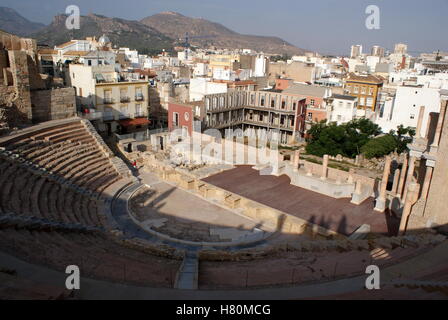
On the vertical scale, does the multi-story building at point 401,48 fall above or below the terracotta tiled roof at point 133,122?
above

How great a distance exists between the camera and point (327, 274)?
12.8m

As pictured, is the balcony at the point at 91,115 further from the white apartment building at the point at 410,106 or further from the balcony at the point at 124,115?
the white apartment building at the point at 410,106

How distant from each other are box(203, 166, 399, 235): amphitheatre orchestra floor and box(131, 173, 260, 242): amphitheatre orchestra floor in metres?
2.60

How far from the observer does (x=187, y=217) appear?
915 inches

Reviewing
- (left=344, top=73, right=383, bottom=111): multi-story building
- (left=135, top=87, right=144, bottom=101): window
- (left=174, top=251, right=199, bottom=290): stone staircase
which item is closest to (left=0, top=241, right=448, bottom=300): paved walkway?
(left=174, top=251, right=199, bottom=290): stone staircase

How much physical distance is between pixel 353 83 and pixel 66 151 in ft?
157

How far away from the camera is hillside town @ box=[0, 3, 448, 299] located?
1306 cm

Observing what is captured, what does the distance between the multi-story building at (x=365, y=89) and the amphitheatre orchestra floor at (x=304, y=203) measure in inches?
1397

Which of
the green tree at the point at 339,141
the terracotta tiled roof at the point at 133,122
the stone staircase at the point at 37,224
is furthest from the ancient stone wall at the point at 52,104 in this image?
the green tree at the point at 339,141

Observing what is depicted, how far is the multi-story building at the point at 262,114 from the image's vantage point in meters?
47.2

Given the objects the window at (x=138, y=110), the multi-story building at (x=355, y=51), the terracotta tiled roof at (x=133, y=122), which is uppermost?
the multi-story building at (x=355, y=51)

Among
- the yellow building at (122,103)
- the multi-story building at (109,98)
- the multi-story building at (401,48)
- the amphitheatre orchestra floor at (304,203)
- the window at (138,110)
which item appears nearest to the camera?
the amphitheatre orchestra floor at (304,203)

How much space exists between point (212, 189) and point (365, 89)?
4219 cm

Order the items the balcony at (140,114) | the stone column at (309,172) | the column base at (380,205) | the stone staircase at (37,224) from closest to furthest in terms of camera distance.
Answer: the stone staircase at (37,224), the column base at (380,205), the stone column at (309,172), the balcony at (140,114)
